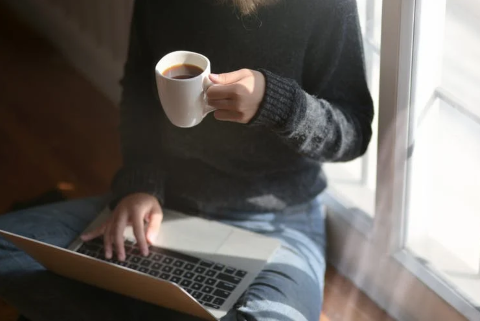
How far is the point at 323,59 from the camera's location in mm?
1324

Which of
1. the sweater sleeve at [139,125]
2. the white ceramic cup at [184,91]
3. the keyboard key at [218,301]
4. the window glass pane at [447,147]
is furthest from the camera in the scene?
the sweater sleeve at [139,125]

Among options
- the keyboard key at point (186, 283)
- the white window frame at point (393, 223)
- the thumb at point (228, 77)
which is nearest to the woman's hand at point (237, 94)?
the thumb at point (228, 77)

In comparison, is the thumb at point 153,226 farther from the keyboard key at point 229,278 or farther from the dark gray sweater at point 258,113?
the keyboard key at point 229,278

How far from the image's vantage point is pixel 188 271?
55.2 inches

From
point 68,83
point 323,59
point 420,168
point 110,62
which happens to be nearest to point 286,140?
point 323,59

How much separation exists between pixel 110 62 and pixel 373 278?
1018mm

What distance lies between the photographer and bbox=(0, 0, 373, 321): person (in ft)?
4.12

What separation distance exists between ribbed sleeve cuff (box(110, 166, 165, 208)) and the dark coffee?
1.19 ft

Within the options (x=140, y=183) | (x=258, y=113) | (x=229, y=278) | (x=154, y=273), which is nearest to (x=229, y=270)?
(x=229, y=278)

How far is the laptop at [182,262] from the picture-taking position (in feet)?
4.23

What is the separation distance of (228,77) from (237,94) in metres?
0.03

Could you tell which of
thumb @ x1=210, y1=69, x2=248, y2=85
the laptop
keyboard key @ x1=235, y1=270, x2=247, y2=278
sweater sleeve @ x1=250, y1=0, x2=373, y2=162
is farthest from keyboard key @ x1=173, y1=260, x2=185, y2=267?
thumb @ x1=210, y1=69, x2=248, y2=85

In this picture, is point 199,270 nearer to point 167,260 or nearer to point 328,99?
point 167,260

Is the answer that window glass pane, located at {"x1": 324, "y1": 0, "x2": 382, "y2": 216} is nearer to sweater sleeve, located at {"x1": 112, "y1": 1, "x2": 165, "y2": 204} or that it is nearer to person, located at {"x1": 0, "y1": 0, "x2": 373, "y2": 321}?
person, located at {"x1": 0, "y1": 0, "x2": 373, "y2": 321}
